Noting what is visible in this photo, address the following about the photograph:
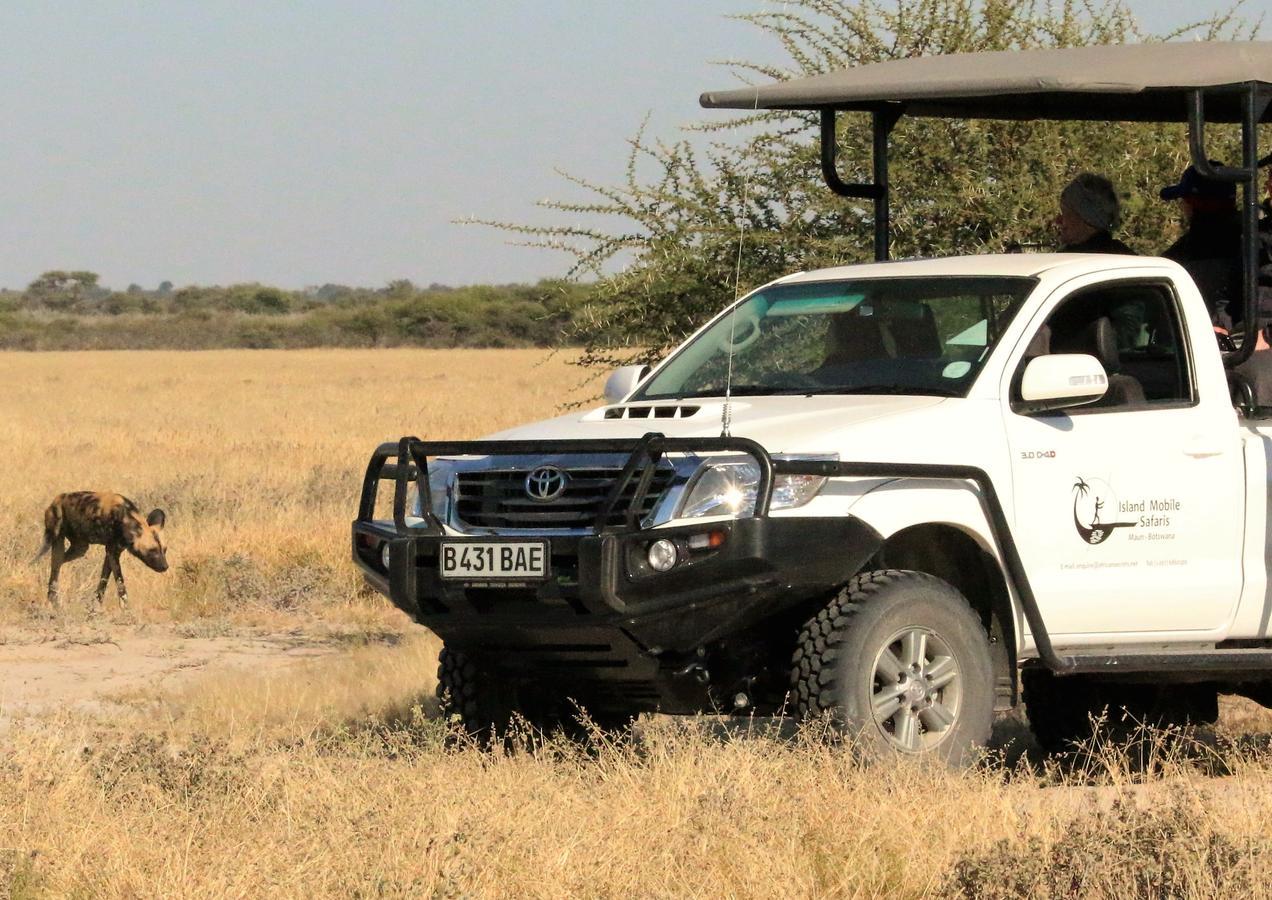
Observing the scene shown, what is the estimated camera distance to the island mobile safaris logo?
6.46 metres

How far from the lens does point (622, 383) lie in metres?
7.34

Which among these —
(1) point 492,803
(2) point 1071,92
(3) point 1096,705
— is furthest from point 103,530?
(1) point 492,803

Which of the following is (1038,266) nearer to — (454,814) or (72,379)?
(454,814)

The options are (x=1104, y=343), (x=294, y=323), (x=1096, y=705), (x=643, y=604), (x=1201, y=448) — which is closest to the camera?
(x=643, y=604)

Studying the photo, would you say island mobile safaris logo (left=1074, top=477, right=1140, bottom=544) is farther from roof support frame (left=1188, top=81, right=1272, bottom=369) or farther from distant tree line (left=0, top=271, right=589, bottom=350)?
distant tree line (left=0, top=271, right=589, bottom=350)

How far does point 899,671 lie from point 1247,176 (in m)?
2.02

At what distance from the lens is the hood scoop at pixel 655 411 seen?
6.52 m

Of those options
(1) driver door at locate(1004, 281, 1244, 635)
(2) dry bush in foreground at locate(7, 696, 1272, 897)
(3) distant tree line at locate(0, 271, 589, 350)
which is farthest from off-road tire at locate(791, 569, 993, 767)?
(3) distant tree line at locate(0, 271, 589, 350)

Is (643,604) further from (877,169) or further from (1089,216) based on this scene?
(877,169)

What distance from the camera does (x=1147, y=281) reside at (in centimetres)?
707

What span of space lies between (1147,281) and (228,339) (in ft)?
253

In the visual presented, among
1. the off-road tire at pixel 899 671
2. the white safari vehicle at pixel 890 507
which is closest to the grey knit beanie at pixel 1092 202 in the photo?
the white safari vehicle at pixel 890 507

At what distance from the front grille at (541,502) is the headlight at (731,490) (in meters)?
0.09

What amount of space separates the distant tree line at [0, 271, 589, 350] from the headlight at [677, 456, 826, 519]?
65.7 meters
